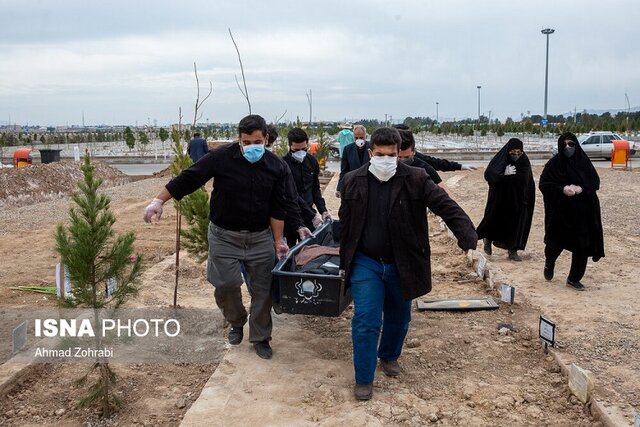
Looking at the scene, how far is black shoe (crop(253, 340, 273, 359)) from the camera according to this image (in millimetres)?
4484

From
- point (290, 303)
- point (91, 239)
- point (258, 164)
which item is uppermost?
point (258, 164)

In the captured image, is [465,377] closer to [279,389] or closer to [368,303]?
[368,303]

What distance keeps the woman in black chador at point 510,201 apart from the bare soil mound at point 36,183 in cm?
1051

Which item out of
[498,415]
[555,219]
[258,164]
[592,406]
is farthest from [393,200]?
[555,219]

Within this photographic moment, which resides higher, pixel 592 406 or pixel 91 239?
pixel 91 239

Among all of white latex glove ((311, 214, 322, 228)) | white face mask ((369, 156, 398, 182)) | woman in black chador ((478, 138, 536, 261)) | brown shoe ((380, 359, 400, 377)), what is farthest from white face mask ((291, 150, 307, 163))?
woman in black chador ((478, 138, 536, 261))

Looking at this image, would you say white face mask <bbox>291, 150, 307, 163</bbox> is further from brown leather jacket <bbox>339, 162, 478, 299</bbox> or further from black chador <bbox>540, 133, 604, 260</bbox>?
black chador <bbox>540, 133, 604, 260</bbox>

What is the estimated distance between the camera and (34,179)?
17.4 m

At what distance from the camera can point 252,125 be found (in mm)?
4215

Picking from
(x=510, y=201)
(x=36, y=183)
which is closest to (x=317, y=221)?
(x=510, y=201)

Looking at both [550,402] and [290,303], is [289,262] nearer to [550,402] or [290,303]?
[290,303]

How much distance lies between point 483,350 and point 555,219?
2.26 m

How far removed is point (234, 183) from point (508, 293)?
2869 mm

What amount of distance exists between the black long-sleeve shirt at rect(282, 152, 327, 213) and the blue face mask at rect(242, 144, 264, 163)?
1727 millimetres
